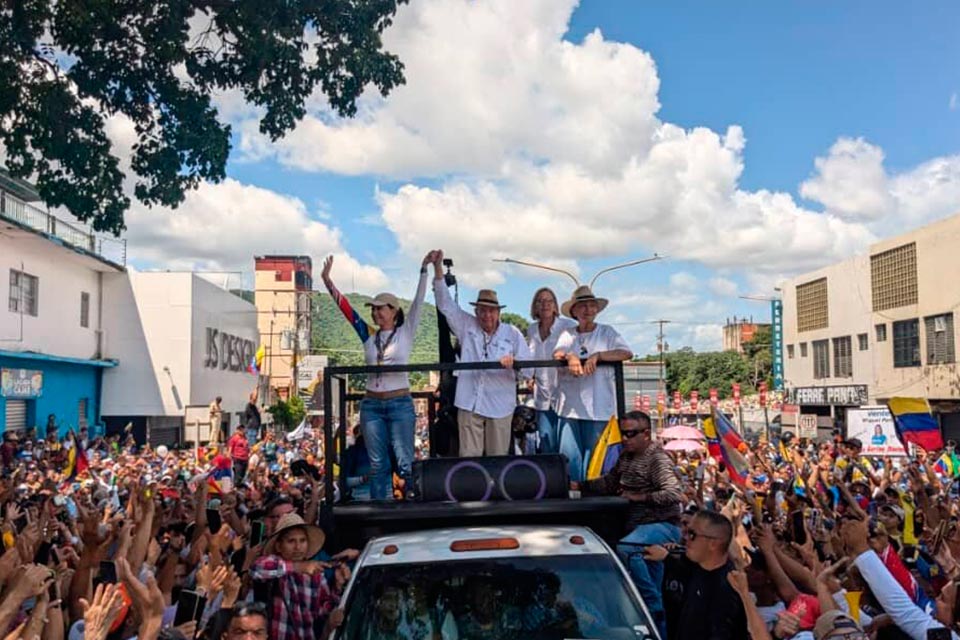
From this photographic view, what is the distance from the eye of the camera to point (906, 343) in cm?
3400

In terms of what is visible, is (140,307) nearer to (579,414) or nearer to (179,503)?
(179,503)

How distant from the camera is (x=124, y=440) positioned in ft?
100

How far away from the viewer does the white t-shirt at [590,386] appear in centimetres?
624

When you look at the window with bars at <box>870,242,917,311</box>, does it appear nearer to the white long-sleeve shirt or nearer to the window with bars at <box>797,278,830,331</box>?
the window with bars at <box>797,278,830,331</box>

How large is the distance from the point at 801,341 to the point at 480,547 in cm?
Answer: 4209

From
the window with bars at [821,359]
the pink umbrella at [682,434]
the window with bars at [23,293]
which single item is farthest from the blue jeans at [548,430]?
the window with bars at [821,359]

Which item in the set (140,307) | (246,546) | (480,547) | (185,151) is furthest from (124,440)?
(480,547)

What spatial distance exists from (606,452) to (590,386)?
0.47 metres

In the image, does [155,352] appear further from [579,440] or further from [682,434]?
[579,440]

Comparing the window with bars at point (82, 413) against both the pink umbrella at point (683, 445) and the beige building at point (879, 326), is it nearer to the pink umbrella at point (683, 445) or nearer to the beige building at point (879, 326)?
the pink umbrella at point (683, 445)

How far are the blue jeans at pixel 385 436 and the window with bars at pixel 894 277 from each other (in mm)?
30837

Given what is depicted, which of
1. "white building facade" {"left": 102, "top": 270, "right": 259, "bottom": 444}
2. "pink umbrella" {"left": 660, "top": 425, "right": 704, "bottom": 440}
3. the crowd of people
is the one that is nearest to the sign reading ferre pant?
"white building facade" {"left": 102, "top": 270, "right": 259, "bottom": 444}

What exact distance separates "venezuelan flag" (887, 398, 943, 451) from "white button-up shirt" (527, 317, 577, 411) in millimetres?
6745

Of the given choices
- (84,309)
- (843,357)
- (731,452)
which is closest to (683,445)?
(731,452)
